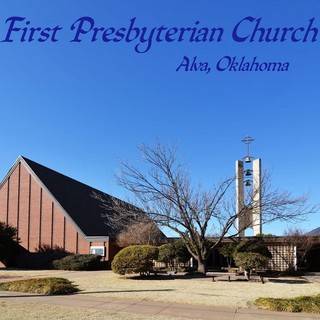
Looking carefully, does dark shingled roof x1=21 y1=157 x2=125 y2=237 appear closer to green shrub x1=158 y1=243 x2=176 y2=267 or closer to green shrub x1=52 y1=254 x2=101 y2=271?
green shrub x1=52 y1=254 x2=101 y2=271

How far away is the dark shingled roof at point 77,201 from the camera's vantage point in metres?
42.0

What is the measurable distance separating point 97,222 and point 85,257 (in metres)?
9.56

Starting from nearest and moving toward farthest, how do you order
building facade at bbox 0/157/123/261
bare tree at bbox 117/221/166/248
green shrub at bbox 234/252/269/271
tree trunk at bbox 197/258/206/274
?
green shrub at bbox 234/252/269/271 → tree trunk at bbox 197/258/206/274 → bare tree at bbox 117/221/166/248 → building facade at bbox 0/157/123/261

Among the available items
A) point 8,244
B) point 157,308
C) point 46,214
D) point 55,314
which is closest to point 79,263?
point 8,244

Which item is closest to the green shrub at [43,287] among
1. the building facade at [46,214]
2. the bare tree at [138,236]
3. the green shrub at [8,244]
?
the bare tree at [138,236]

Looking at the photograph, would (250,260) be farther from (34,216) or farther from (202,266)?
(34,216)

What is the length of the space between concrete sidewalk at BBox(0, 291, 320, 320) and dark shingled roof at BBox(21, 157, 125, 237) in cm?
2465

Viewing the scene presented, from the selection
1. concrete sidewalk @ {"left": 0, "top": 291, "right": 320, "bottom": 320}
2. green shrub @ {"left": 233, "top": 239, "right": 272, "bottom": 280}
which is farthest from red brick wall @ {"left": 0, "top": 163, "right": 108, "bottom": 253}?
concrete sidewalk @ {"left": 0, "top": 291, "right": 320, "bottom": 320}

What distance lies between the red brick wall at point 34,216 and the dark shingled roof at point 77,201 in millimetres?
760

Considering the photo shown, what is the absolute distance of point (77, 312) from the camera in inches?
482

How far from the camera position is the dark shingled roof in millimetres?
42000

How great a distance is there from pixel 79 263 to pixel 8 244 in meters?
8.15

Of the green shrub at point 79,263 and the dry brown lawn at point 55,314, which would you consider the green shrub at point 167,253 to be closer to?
the green shrub at point 79,263

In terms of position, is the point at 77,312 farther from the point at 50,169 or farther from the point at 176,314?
the point at 50,169
